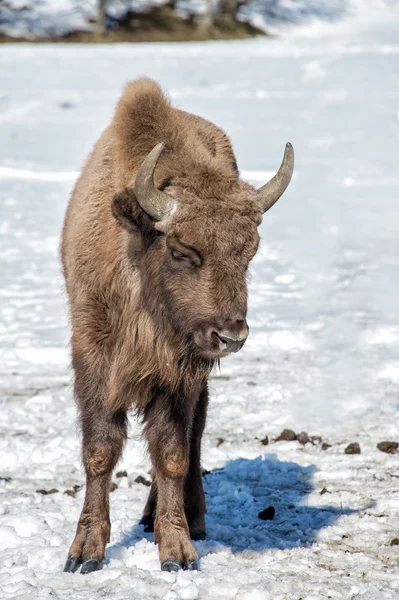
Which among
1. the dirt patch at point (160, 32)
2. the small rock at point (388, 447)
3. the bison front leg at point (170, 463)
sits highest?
the bison front leg at point (170, 463)

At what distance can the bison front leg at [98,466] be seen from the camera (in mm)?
5133

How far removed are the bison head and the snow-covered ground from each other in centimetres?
129

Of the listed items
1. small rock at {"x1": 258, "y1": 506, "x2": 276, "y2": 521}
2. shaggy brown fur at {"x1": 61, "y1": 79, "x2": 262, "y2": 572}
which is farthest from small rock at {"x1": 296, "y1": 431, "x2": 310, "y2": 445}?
shaggy brown fur at {"x1": 61, "y1": 79, "x2": 262, "y2": 572}

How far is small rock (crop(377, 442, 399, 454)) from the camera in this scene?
22.9 feet

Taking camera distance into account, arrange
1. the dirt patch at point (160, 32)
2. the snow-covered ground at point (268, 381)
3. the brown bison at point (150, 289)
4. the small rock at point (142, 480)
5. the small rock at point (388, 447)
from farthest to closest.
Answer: the dirt patch at point (160, 32), the small rock at point (388, 447), the small rock at point (142, 480), the snow-covered ground at point (268, 381), the brown bison at point (150, 289)

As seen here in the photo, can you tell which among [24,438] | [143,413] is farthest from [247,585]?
[24,438]

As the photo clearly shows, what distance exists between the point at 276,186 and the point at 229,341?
1.15 metres

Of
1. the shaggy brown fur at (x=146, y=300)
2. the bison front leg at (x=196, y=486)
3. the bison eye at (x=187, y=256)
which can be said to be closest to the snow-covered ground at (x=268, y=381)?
the bison front leg at (x=196, y=486)

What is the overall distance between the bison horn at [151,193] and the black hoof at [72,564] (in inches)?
76.2

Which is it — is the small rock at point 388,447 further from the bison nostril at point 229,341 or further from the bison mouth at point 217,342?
the bison nostril at point 229,341

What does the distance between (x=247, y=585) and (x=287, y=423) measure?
3315 mm

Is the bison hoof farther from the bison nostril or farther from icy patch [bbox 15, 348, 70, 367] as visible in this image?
icy patch [bbox 15, 348, 70, 367]

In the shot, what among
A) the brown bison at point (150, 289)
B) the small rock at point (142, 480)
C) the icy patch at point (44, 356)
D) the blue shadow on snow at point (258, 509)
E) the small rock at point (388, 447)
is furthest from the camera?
the icy patch at point (44, 356)

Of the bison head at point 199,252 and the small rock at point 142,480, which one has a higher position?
the bison head at point 199,252
